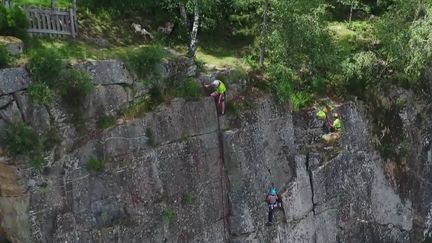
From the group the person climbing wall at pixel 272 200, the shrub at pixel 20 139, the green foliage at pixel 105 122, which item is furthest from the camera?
the person climbing wall at pixel 272 200

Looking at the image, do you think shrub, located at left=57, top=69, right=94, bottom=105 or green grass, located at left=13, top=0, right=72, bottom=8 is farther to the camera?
green grass, located at left=13, top=0, right=72, bottom=8

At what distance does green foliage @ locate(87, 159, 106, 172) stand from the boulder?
3308 millimetres

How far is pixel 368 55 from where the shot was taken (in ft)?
65.0

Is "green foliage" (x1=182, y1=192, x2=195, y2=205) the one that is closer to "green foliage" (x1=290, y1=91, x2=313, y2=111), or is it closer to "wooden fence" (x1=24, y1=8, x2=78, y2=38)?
"green foliage" (x1=290, y1=91, x2=313, y2=111)

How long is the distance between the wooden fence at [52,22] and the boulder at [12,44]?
992 millimetres

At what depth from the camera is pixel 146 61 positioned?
15797 millimetres

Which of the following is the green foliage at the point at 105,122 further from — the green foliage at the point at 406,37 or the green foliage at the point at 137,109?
the green foliage at the point at 406,37

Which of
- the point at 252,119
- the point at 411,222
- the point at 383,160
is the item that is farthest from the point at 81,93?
the point at 411,222

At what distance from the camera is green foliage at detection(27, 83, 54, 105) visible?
1366 centimetres

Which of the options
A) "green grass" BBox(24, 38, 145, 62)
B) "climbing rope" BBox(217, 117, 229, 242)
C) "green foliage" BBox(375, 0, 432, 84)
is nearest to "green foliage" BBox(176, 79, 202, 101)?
"climbing rope" BBox(217, 117, 229, 242)

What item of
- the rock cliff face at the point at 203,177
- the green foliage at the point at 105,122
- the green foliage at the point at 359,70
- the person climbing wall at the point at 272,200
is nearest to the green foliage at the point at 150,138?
the rock cliff face at the point at 203,177

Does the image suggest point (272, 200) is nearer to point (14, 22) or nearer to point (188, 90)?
point (188, 90)

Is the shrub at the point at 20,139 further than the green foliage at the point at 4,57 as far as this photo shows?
No

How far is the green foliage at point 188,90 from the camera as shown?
648 inches
